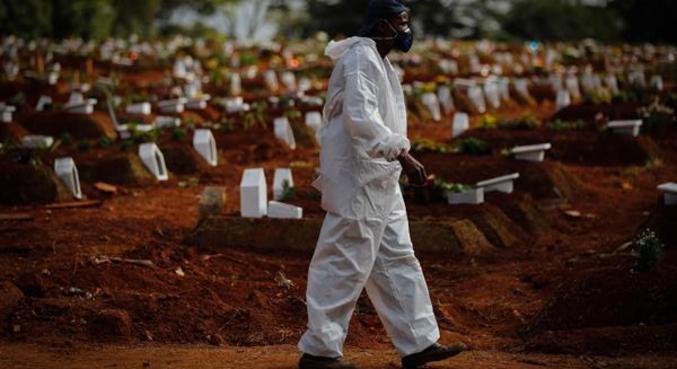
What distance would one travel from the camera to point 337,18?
2544 inches

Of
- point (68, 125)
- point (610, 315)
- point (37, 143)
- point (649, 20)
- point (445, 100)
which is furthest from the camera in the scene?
point (649, 20)

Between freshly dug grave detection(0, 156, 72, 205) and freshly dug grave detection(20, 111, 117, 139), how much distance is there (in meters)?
6.23

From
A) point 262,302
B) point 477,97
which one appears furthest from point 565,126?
point 262,302

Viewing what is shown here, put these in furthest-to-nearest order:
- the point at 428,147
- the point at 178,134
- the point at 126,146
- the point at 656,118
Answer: the point at 656,118 < the point at 178,134 < the point at 126,146 < the point at 428,147

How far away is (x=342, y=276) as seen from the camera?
23.6 feet

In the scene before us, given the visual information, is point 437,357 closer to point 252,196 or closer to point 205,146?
point 252,196

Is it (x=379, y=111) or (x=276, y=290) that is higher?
(x=379, y=111)

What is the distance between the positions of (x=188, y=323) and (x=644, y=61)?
2851 centimetres

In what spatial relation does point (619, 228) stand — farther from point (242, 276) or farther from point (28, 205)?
point (28, 205)

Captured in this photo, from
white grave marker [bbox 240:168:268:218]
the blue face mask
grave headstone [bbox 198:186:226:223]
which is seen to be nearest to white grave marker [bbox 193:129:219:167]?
grave headstone [bbox 198:186:226:223]

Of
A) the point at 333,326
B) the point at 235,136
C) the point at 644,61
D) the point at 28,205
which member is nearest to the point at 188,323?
the point at 333,326

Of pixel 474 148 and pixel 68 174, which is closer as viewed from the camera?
pixel 68 174

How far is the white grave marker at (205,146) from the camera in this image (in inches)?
723

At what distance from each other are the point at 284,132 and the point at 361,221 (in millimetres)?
13233
